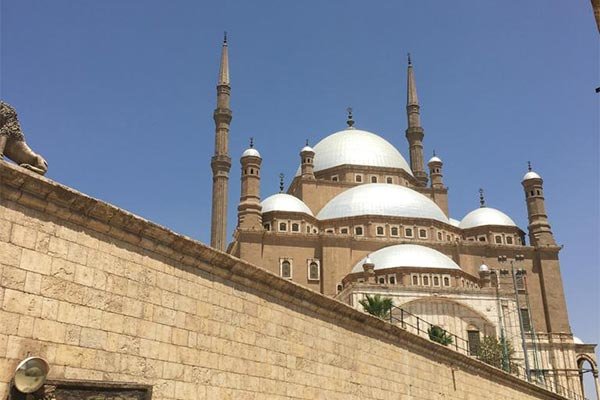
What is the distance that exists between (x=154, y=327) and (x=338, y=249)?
104 ft

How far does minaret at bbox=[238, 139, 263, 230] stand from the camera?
3784 cm

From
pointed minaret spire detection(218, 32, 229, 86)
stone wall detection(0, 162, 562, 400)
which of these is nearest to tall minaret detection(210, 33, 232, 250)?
pointed minaret spire detection(218, 32, 229, 86)

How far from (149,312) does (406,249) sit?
29814 mm

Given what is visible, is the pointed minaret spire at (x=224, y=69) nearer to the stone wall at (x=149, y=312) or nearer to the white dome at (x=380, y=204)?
the white dome at (x=380, y=204)

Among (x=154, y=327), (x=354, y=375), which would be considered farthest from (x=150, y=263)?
(x=354, y=375)

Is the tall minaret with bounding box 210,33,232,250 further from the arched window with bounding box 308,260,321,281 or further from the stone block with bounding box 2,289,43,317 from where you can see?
the stone block with bounding box 2,289,43,317

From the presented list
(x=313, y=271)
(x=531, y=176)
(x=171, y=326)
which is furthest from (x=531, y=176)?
(x=171, y=326)

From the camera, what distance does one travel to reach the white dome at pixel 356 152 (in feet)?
157

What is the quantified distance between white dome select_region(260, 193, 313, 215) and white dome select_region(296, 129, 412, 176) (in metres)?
7.64

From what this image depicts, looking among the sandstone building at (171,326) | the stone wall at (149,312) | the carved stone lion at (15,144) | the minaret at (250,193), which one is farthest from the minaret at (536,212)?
the carved stone lion at (15,144)

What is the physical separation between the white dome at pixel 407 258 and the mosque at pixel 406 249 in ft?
0.26

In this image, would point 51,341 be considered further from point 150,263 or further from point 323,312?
point 323,312

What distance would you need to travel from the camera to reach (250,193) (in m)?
38.4

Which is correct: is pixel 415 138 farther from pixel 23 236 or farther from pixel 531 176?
pixel 23 236
